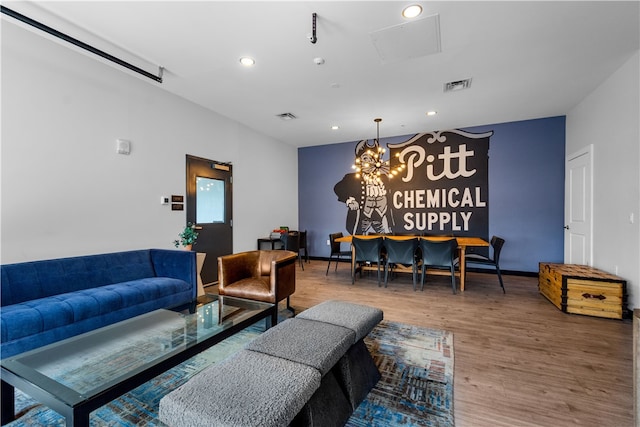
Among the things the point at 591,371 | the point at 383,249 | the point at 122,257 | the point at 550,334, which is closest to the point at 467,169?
the point at 383,249

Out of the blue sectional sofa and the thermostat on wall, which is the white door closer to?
the blue sectional sofa

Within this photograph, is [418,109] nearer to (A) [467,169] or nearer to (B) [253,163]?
(A) [467,169]

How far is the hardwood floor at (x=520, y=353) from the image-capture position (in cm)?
173

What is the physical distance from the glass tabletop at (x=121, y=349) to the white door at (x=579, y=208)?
473cm

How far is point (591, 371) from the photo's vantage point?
2.14 m

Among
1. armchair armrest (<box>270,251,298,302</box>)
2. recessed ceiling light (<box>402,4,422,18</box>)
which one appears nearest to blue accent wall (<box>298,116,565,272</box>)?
recessed ceiling light (<box>402,4,422,18</box>)

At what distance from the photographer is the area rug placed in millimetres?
1632

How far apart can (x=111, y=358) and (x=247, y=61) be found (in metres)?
3.00

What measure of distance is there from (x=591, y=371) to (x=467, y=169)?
14.0ft

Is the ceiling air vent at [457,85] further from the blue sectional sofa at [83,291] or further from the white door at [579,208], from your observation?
the blue sectional sofa at [83,291]

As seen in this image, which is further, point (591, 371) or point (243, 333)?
point (243, 333)

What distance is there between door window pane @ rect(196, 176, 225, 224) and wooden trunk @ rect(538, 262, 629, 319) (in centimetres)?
495

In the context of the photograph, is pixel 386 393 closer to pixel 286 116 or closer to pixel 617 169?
pixel 617 169

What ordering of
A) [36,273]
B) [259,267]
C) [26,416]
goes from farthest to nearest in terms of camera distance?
[259,267]
[36,273]
[26,416]
